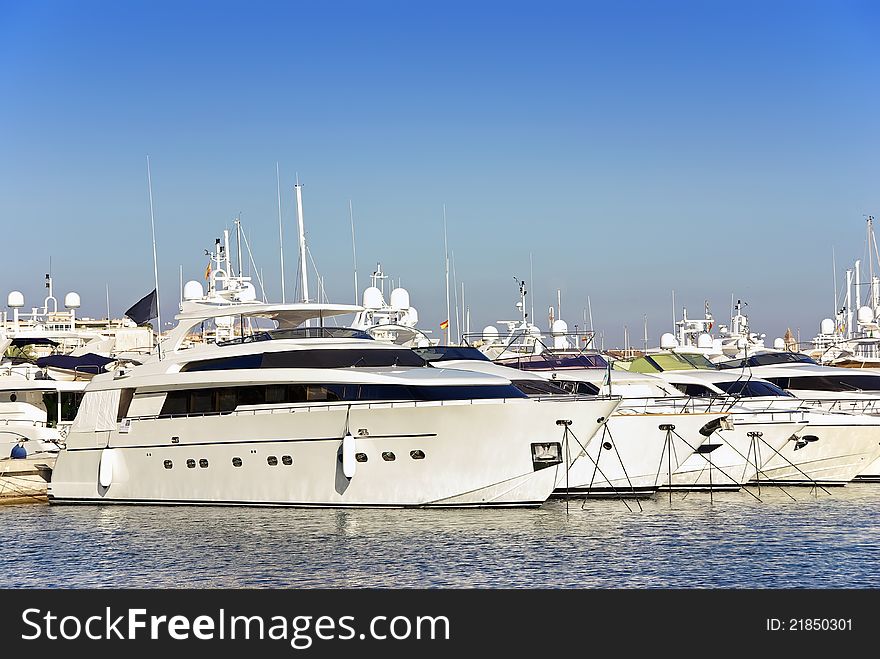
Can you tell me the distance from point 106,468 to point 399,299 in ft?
76.8

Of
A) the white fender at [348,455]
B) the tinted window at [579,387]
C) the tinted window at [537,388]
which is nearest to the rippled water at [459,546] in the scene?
the white fender at [348,455]

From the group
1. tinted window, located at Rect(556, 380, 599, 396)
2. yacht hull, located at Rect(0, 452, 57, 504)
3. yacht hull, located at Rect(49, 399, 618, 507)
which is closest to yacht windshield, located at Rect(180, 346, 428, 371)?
yacht hull, located at Rect(49, 399, 618, 507)

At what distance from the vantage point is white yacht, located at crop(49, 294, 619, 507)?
1020 inches

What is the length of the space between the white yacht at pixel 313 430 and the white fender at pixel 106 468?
0.11 feet

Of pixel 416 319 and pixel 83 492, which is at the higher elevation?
pixel 416 319

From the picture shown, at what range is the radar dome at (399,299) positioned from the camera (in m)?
51.1

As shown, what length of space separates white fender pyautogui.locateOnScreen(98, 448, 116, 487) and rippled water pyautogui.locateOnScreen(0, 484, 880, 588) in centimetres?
81

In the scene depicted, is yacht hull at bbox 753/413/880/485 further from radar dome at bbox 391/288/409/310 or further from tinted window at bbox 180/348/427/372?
radar dome at bbox 391/288/409/310

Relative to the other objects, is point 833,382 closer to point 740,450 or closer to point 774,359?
point 774,359

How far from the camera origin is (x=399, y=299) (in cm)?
5125

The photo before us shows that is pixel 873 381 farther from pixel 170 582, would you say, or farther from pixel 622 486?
pixel 170 582
